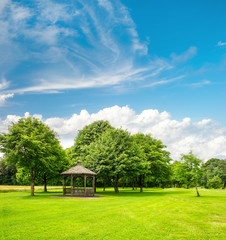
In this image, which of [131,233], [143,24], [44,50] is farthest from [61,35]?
[131,233]

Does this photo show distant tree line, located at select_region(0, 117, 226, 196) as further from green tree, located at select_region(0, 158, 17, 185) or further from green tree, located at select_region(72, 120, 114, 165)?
green tree, located at select_region(0, 158, 17, 185)

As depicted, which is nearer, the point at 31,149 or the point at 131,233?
the point at 131,233

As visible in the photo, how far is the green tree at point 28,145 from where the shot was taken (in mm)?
32531

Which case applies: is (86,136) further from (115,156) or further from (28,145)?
(28,145)

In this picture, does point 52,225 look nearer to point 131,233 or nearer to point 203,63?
point 131,233

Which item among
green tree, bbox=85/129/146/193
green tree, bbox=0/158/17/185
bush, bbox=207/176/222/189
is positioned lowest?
bush, bbox=207/176/222/189

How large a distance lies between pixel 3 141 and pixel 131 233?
29835mm

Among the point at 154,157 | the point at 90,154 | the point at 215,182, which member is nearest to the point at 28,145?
the point at 90,154

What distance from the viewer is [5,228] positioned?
11.1m

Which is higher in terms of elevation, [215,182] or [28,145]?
[28,145]

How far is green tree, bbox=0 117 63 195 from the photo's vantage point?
107 feet

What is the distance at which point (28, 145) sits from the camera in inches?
1300

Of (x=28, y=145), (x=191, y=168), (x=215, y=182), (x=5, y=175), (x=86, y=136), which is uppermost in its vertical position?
(x=86, y=136)

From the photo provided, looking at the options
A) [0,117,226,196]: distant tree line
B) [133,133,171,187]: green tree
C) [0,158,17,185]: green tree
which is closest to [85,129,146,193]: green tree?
[0,117,226,196]: distant tree line
